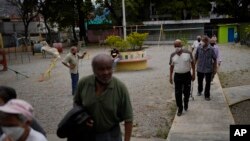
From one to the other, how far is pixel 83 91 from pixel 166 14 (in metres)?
46.5

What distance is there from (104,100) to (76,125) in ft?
1.24

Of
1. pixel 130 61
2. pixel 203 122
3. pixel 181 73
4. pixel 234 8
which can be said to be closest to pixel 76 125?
pixel 203 122

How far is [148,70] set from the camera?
1988cm

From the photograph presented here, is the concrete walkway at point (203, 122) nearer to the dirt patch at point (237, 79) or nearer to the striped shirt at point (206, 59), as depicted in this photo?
the dirt patch at point (237, 79)

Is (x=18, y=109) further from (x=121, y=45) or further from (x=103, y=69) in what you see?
(x=121, y=45)

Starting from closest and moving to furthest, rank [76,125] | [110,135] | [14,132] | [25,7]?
[14,132], [76,125], [110,135], [25,7]

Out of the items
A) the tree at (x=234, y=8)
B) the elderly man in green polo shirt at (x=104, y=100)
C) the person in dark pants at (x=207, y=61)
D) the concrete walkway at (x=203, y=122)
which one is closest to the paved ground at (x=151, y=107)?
the concrete walkway at (x=203, y=122)

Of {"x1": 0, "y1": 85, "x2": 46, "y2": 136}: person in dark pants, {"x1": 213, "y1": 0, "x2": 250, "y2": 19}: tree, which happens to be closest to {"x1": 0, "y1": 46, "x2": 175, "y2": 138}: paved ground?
{"x1": 0, "y1": 85, "x2": 46, "y2": 136}: person in dark pants

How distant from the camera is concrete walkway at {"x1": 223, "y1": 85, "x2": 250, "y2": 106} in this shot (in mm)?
10855

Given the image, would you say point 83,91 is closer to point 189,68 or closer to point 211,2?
point 189,68

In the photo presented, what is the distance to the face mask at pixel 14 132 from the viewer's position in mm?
2766

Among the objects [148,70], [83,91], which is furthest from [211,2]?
A: [83,91]

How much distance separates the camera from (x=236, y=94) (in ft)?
38.6

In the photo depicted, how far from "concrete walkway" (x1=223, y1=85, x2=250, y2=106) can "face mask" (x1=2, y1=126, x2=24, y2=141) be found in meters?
8.27
